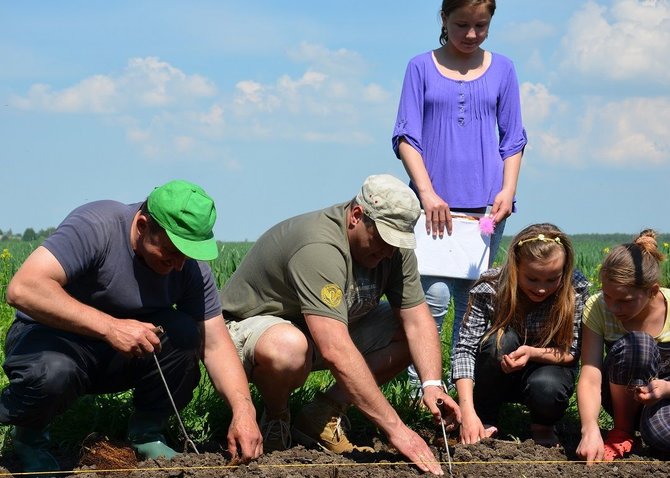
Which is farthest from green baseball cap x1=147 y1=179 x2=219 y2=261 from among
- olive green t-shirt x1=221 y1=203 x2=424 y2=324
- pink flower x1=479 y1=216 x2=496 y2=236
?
pink flower x1=479 y1=216 x2=496 y2=236

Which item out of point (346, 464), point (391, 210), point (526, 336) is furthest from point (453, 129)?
point (346, 464)

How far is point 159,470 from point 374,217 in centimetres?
135

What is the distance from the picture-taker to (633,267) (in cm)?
407

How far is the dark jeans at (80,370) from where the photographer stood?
3615 millimetres

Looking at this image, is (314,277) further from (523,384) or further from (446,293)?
(523,384)

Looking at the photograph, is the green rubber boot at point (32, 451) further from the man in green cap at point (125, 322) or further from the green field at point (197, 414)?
the green field at point (197, 414)

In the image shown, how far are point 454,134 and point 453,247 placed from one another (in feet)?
1.91

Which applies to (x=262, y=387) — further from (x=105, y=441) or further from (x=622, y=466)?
(x=622, y=466)

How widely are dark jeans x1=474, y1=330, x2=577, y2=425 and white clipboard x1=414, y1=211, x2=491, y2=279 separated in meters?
0.45

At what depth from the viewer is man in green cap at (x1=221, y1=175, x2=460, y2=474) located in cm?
383

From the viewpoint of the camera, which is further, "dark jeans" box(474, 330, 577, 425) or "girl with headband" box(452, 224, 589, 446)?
"dark jeans" box(474, 330, 577, 425)

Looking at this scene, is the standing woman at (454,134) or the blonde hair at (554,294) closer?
the blonde hair at (554,294)

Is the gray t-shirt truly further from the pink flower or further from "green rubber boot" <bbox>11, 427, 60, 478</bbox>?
the pink flower

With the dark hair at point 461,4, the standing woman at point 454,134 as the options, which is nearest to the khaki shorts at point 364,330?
the standing woman at point 454,134
